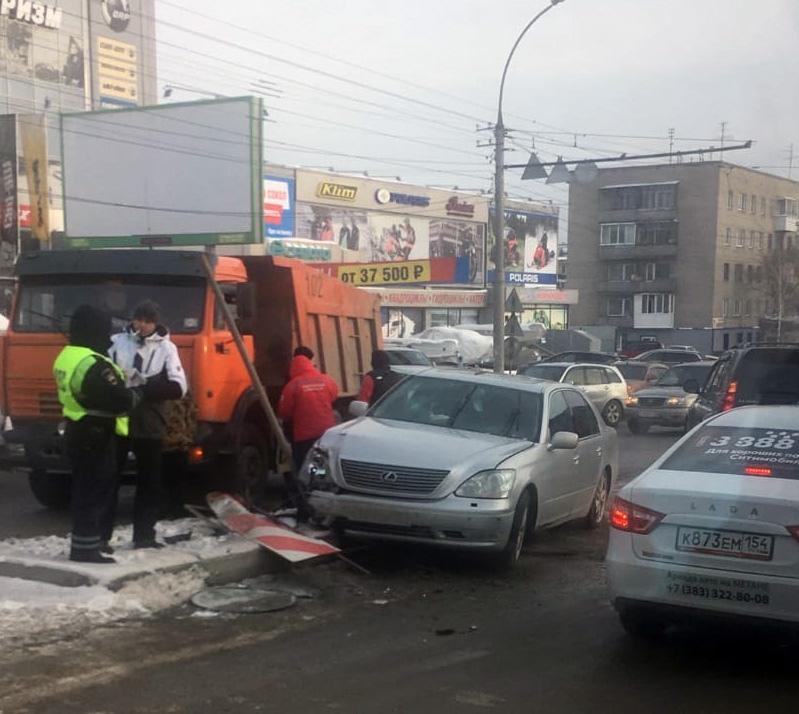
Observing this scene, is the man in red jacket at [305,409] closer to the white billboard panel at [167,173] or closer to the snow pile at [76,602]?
the snow pile at [76,602]

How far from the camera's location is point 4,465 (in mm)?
10273

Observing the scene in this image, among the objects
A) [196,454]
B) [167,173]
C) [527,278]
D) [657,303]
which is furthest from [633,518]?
[657,303]

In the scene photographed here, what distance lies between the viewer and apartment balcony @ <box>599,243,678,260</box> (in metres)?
74.2

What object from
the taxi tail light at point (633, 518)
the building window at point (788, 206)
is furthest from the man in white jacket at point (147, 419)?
the building window at point (788, 206)

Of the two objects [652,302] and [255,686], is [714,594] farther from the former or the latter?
[652,302]

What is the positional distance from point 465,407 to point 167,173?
19956 mm

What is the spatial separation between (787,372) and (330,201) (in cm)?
4999

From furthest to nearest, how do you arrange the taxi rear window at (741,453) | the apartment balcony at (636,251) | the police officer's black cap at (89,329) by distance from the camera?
1. the apartment balcony at (636,251)
2. the police officer's black cap at (89,329)
3. the taxi rear window at (741,453)

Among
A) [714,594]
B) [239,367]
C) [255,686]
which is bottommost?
[255,686]

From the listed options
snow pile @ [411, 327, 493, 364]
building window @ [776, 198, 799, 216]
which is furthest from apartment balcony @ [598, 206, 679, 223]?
snow pile @ [411, 327, 493, 364]

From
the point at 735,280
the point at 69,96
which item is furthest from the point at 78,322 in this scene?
the point at 735,280

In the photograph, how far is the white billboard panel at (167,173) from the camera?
88.5 feet

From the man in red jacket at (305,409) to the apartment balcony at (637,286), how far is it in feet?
224

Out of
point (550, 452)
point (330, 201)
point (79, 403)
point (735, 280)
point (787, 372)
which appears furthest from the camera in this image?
point (735, 280)
